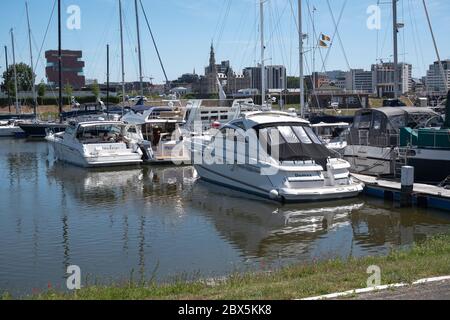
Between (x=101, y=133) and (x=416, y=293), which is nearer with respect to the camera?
(x=416, y=293)

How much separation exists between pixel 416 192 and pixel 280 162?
4.39 m

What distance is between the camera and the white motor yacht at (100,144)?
29359mm

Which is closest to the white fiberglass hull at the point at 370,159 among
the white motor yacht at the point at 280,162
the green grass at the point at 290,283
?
the white motor yacht at the point at 280,162

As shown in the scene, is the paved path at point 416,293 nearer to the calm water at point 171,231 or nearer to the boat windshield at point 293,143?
the calm water at point 171,231

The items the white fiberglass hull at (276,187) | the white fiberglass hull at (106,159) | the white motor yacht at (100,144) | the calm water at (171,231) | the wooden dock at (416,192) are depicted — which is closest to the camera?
the calm water at (171,231)

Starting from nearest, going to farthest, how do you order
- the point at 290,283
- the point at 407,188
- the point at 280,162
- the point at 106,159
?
the point at 290,283
the point at 407,188
the point at 280,162
the point at 106,159

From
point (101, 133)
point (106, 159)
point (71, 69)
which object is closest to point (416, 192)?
point (106, 159)

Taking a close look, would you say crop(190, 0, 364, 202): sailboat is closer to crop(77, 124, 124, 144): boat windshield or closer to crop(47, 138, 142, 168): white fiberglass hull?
crop(47, 138, 142, 168): white fiberglass hull

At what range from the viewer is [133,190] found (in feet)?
74.0

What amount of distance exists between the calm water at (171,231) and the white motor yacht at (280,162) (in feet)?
1.65

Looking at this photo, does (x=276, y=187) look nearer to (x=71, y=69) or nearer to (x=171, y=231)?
(x=171, y=231)

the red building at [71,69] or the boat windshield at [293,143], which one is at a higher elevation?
the red building at [71,69]

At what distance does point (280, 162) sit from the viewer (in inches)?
742

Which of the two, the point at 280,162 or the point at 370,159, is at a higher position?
the point at 280,162
